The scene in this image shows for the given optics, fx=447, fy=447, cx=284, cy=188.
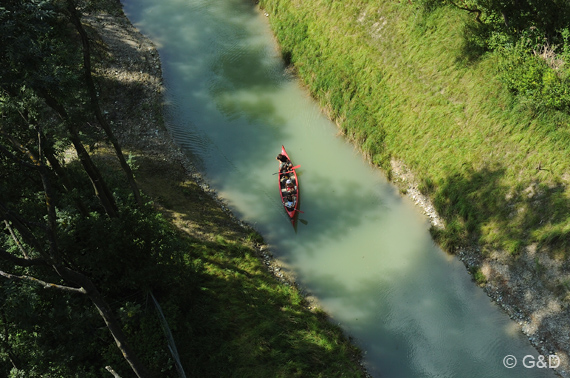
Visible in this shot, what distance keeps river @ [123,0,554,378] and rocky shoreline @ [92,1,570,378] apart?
1.54 ft

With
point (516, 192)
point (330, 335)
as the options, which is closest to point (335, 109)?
point (516, 192)

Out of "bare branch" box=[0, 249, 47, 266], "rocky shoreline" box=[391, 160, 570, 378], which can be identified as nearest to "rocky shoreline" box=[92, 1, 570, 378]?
"rocky shoreline" box=[391, 160, 570, 378]

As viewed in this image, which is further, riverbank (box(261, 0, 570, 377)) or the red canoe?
the red canoe

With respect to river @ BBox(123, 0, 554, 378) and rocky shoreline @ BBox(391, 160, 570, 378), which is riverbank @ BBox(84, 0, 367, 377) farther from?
rocky shoreline @ BBox(391, 160, 570, 378)

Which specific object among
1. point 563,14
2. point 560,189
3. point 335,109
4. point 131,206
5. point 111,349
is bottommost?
point 111,349

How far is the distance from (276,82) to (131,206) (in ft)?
39.5

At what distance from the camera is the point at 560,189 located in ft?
54.0

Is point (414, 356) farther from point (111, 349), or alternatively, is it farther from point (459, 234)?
point (111, 349)

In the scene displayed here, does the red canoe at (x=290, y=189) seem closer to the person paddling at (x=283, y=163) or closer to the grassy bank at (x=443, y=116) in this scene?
the person paddling at (x=283, y=163)

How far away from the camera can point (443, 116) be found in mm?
19828

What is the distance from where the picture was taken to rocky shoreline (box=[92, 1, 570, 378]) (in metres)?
15.4

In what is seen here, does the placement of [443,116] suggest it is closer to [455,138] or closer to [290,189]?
[455,138]

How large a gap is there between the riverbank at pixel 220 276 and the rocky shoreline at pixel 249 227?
0.08 metres

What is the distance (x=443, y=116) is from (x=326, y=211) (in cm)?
670
